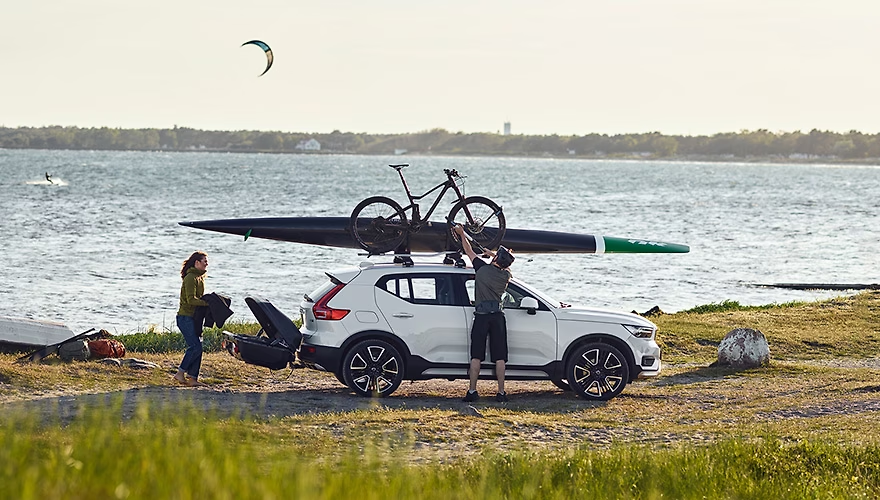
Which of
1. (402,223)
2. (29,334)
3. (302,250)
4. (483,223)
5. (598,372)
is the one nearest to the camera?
(598,372)

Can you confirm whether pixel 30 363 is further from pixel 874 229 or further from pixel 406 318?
pixel 874 229

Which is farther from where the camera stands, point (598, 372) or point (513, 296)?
point (598, 372)

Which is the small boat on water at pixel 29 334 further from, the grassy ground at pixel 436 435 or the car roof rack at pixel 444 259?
the car roof rack at pixel 444 259

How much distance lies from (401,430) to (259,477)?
198 inches

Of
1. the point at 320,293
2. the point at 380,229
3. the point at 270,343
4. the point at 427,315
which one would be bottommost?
the point at 270,343

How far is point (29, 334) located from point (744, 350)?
1102cm

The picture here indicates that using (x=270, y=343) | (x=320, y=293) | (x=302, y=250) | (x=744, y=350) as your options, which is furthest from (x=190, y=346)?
(x=302, y=250)

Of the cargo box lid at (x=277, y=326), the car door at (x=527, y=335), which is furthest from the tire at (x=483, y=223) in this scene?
the cargo box lid at (x=277, y=326)

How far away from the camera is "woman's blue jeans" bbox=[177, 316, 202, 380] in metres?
14.3

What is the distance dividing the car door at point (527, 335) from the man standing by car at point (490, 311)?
36 cm

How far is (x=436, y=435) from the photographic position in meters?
11.2

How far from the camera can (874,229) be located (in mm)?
73875

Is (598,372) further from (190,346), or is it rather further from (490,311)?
(190,346)

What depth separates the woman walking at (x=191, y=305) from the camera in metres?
14.3
